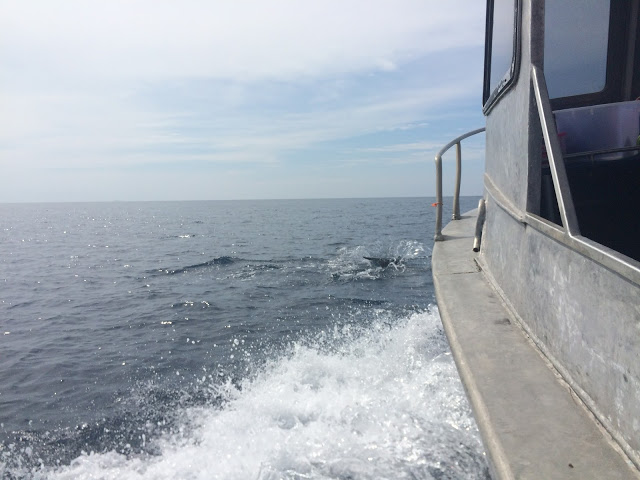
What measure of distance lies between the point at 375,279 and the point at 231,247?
1365cm

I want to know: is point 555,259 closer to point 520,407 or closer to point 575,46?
point 520,407

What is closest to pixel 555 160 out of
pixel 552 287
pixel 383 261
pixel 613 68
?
pixel 552 287

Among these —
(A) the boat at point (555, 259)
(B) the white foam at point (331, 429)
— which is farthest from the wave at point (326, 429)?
(A) the boat at point (555, 259)

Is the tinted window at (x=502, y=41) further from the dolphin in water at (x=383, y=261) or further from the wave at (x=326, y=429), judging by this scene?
the dolphin in water at (x=383, y=261)

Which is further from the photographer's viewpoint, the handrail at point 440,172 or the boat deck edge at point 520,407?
the handrail at point 440,172

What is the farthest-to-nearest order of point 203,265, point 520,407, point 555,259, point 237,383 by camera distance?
1. point 203,265
2. point 237,383
3. point 555,259
4. point 520,407

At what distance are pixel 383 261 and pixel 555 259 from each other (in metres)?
14.2

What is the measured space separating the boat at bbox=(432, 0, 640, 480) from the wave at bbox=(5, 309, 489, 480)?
1.19 m

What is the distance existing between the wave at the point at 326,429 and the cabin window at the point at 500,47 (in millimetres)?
2610

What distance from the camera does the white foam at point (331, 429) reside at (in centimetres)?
355

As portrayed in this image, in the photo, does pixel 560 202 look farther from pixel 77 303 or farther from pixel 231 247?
pixel 231 247

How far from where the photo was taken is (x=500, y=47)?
352 centimetres

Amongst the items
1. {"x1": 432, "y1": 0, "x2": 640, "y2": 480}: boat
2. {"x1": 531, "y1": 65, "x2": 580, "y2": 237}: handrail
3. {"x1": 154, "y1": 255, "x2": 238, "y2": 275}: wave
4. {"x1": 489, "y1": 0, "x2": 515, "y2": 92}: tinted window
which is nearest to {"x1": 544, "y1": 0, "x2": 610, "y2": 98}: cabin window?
{"x1": 432, "y1": 0, "x2": 640, "y2": 480}: boat

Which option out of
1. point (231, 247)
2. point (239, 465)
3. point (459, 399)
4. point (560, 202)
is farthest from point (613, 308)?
point (231, 247)
